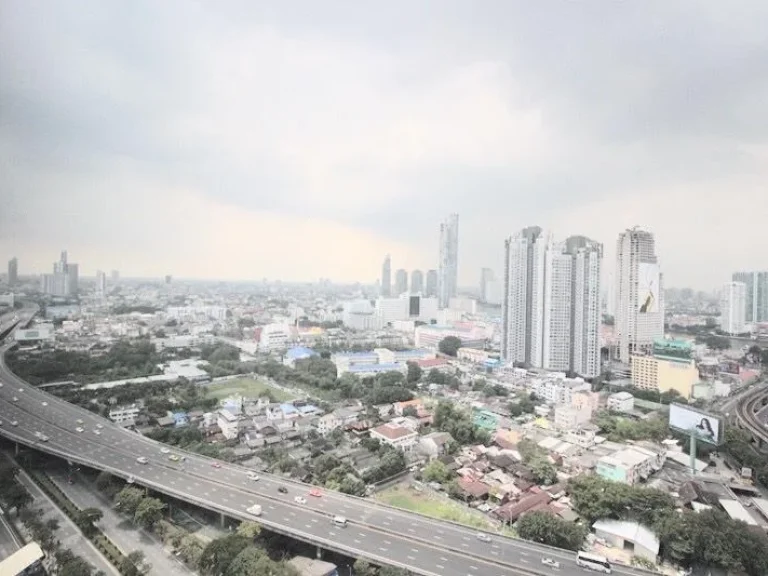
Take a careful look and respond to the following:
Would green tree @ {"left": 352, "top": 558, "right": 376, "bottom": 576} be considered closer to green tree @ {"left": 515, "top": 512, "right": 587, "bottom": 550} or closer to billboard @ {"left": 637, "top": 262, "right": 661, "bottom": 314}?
green tree @ {"left": 515, "top": 512, "right": 587, "bottom": 550}

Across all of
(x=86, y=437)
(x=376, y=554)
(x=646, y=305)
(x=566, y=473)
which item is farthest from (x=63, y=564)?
(x=646, y=305)

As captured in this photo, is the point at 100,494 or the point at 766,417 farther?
the point at 766,417

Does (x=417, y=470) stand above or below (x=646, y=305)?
below

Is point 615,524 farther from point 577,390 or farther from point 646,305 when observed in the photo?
point 646,305

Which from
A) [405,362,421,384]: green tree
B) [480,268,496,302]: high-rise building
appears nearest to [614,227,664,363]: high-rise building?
[405,362,421,384]: green tree

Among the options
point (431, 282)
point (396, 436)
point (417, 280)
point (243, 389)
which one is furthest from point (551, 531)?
point (417, 280)

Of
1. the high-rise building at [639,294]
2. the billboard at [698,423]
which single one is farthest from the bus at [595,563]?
the high-rise building at [639,294]
